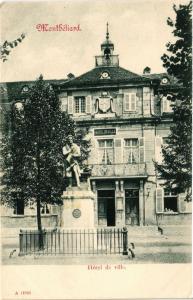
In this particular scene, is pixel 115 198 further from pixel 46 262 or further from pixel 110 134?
pixel 46 262

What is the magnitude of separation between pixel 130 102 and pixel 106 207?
155 inches

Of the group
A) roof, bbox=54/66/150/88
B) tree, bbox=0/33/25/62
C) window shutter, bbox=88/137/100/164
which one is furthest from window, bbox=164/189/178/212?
tree, bbox=0/33/25/62

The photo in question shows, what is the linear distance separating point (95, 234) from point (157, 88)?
6.99 meters

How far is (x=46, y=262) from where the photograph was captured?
40.4 ft

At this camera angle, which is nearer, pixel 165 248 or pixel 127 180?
pixel 165 248

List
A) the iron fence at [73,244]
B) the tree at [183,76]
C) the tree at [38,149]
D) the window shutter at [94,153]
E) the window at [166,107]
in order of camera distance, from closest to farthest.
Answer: the tree at [183,76] → the iron fence at [73,244] → the tree at [38,149] → the window shutter at [94,153] → the window at [166,107]

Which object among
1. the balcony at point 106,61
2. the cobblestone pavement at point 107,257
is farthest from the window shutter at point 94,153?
the cobblestone pavement at point 107,257

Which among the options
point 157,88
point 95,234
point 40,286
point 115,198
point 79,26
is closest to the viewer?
point 40,286

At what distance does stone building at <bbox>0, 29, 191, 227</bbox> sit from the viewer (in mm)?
18734

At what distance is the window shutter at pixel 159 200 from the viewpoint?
19.4 m

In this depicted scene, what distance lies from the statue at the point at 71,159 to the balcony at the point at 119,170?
16.7 feet

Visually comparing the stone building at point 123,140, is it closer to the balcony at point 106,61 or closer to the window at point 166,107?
the window at point 166,107

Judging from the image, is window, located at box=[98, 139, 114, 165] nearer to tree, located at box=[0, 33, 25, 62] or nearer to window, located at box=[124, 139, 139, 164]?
window, located at box=[124, 139, 139, 164]

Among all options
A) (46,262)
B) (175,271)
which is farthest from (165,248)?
(46,262)
